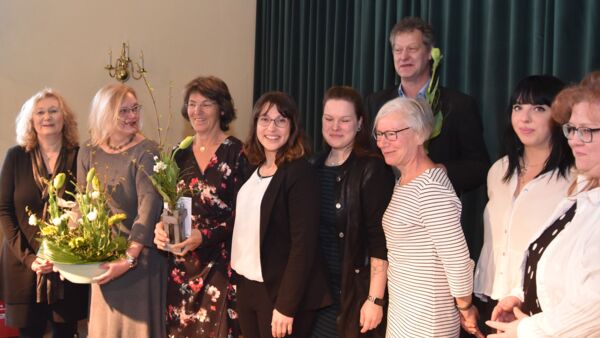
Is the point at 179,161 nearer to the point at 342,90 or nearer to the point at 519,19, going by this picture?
the point at 342,90

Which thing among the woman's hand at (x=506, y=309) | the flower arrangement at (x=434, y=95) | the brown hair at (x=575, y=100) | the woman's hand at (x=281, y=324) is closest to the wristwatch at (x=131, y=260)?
the woman's hand at (x=281, y=324)

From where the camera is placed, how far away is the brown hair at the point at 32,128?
9.26ft

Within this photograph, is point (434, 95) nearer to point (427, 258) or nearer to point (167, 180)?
point (427, 258)

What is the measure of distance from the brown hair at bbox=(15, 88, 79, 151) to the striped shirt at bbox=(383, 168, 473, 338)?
6.10ft

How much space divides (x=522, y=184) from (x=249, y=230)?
1.06 m

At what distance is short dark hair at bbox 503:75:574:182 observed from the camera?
1.79 meters

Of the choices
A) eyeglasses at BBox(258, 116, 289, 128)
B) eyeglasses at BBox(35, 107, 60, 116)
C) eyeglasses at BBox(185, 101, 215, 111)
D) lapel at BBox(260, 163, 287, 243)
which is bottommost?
lapel at BBox(260, 163, 287, 243)

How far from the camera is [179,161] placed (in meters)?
2.56

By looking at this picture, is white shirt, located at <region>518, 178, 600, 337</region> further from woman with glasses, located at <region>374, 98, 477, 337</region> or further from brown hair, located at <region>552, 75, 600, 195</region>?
woman with glasses, located at <region>374, 98, 477, 337</region>

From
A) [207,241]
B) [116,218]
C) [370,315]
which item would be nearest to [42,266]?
[116,218]

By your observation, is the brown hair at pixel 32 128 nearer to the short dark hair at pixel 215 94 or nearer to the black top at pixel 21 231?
the black top at pixel 21 231

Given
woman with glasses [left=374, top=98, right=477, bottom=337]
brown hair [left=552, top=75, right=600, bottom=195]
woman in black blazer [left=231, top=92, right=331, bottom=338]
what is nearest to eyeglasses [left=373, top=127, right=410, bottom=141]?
woman with glasses [left=374, top=98, right=477, bottom=337]

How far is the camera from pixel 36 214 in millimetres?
2773

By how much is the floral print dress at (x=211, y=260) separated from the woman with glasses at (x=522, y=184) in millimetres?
1102
